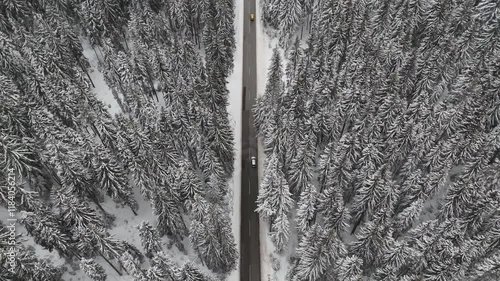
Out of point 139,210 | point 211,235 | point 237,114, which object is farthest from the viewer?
point 237,114

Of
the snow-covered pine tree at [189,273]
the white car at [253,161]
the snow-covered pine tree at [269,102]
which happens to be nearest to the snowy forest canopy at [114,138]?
the snow-covered pine tree at [189,273]

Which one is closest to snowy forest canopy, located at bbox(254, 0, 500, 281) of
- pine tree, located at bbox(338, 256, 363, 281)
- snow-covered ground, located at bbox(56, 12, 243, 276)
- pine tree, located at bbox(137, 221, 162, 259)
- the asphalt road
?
pine tree, located at bbox(338, 256, 363, 281)

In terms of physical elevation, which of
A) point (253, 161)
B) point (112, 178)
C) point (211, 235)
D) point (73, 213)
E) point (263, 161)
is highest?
point (112, 178)

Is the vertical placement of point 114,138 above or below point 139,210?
above

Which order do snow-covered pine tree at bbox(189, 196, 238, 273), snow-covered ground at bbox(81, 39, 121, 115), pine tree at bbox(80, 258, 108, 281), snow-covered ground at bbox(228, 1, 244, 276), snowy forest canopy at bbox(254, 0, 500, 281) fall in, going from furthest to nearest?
1. snow-covered ground at bbox(81, 39, 121, 115)
2. snow-covered ground at bbox(228, 1, 244, 276)
3. snowy forest canopy at bbox(254, 0, 500, 281)
4. snow-covered pine tree at bbox(189, 196, 238, 273)
5. pine tree at bbox(80, 258, 108, 281)

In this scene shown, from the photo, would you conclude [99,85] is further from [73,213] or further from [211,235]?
[211,235]

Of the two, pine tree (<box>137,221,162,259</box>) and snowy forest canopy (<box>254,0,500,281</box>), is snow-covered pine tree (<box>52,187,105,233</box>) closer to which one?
pine tree (<box>137,221,162,259</box>)

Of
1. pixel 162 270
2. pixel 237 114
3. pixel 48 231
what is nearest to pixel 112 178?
pixel 48 231
